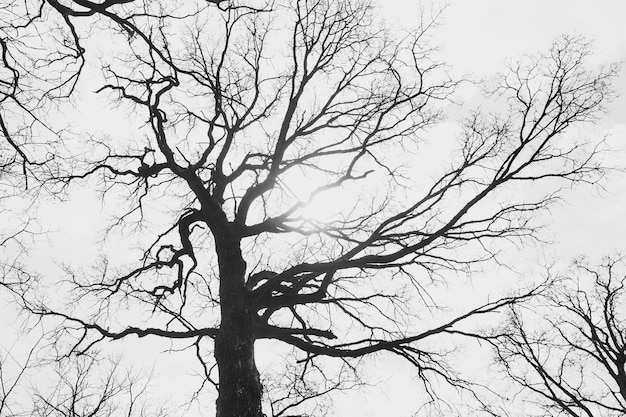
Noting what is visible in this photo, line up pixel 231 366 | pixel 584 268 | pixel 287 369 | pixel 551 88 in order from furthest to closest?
1. pixel 584 268
2. pixel 287 369
3. pixel 551 88
4. pixel 231 366

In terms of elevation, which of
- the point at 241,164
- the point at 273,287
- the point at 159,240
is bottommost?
the point at 273,287

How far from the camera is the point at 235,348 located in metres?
6.24

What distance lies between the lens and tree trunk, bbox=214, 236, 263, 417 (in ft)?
19.1

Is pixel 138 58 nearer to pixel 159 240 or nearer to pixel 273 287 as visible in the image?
pixel 159 240

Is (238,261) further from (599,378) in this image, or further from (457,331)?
(599,378)

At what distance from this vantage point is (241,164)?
8.84m

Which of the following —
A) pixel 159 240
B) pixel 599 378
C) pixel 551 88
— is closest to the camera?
pixel 551 88

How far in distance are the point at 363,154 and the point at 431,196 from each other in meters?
1.54

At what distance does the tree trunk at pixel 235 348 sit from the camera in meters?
5.82

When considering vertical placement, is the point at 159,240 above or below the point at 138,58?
below

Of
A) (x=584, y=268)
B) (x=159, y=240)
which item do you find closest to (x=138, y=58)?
(x=159, y=240)

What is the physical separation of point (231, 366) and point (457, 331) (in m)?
3.24

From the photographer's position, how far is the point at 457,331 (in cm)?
636

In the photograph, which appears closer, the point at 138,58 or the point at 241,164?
the point at 138,58
